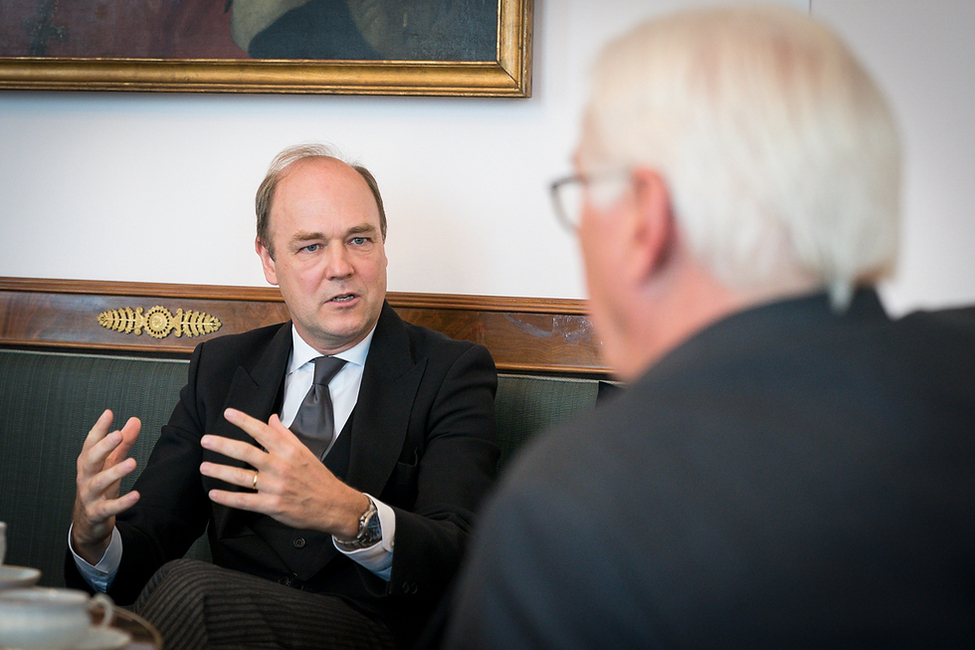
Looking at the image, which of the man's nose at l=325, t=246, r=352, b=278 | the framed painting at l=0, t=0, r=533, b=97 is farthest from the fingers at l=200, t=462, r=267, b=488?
the framed painting at l=0, t=0, r=533, b=97

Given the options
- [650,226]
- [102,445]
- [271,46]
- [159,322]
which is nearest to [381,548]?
[102,445]

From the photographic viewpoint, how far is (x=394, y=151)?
261 centimetres

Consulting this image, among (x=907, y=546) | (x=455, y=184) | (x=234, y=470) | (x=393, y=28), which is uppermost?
(x=393, y=28)

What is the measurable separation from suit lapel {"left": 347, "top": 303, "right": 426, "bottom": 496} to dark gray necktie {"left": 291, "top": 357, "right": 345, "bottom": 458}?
3.4 inches

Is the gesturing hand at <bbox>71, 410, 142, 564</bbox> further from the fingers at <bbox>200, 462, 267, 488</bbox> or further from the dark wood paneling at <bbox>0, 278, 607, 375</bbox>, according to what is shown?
the dark wood paneling at <bbox>0, 278, 607, 375</bbox>

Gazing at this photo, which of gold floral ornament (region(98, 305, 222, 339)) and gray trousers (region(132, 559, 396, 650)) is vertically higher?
gold floral ornament (region(98, 305, 222, 339))

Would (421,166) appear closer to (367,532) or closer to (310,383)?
(310,383)

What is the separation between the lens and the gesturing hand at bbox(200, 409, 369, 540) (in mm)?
1541

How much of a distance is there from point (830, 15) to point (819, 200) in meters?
1.89

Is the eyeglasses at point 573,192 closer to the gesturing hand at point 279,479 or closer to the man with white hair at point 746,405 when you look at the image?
the man with white hair at point 746,405

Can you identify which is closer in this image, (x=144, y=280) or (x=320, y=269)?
(x=320, y=269)

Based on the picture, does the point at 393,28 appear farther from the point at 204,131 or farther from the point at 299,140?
the point at 204,131

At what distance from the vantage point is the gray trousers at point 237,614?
60.6 inches

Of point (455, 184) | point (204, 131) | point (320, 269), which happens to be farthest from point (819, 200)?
point (204, 131)
